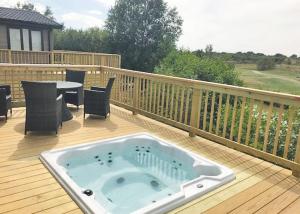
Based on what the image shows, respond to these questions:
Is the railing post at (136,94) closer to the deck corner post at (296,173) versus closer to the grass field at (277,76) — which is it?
the deck corner post at (296,173)

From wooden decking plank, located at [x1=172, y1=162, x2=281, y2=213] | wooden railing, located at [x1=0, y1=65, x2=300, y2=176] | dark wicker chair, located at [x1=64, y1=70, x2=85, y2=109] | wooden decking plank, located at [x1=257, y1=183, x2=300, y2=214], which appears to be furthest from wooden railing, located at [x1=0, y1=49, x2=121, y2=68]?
wooden decking plank, located at [x1=257, y1=183, x2=300, y2=214]

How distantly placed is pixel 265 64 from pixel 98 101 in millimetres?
22253

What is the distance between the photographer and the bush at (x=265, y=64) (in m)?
23.6

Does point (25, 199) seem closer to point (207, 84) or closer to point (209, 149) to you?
point (209, 149)

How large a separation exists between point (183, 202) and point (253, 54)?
24052 mm

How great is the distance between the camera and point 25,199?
2525mm

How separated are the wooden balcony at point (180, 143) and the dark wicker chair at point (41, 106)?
19 centimetres

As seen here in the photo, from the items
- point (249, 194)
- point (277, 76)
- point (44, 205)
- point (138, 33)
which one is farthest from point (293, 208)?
point (277, 76)

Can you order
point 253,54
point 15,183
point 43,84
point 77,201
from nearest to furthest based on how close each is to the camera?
point 77,201
point 15,183
point 43,84
point 253,54

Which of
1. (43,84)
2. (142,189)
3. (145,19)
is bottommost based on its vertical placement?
(142,189)

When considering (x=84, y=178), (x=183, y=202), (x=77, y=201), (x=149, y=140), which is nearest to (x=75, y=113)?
(x=149, y=140)

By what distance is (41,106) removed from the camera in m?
4.13

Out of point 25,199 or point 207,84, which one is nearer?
point 25,199

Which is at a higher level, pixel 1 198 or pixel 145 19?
pixel 145 19
